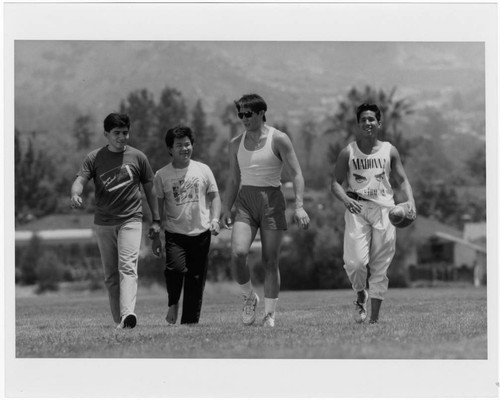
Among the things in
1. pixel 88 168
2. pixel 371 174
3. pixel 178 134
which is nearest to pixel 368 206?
pixel 371 174

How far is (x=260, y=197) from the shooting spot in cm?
954

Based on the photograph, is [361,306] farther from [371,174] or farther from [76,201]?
[76,201]

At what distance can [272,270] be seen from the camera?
949 cm

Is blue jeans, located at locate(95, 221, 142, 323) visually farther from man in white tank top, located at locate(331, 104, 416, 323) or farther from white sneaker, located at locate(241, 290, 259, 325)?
man in white tank top, located at locate(331, 104, 416, 323)

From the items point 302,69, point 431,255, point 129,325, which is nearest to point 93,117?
point 302,69

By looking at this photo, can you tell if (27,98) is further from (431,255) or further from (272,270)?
(272,270)

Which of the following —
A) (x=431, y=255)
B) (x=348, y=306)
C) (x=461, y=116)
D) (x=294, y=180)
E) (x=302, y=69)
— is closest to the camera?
(x=294, y=180)

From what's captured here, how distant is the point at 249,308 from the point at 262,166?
1.34 metres

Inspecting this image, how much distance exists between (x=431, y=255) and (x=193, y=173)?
32510 mm

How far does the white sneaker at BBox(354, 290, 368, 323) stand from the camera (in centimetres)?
977

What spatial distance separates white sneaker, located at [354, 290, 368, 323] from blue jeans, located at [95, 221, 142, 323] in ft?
6.94

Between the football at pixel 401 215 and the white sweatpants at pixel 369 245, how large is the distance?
91 mm

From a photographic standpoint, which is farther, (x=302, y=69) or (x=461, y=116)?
(x=302, y=69)

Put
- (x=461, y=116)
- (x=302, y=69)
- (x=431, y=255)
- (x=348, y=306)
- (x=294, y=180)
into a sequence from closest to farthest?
(x=294, y=180) < (x=348, y=306) < (x=431, y=255) < (x=461, y=116) < (x=302, y=69)
